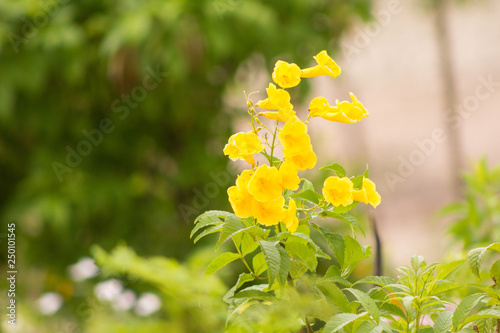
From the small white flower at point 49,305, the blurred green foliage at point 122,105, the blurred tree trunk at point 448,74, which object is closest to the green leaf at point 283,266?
the blurred green foliage at point 122,105

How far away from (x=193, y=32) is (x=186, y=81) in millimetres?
297

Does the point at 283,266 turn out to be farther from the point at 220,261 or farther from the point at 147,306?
the point at 147,306

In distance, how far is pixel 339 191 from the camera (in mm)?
460

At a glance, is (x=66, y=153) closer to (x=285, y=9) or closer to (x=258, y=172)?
(x=285, y=9)

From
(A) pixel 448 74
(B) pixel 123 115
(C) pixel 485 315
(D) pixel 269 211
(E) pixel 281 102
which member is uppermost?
(A) pixel 448 74

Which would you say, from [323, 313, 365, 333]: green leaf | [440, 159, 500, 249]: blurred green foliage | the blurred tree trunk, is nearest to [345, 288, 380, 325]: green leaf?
[323, 313, 365, 333]: green leaf

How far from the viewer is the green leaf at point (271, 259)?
0.42 meters

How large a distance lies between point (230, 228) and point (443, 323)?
19 cm

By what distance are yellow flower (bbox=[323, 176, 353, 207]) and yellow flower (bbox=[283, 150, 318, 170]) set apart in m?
0.02

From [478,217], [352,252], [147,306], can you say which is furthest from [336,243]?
[147,306]

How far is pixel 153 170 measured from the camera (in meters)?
2.33

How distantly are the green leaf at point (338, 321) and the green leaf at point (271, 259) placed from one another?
0.17ft

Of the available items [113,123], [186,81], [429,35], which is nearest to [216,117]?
[186,81]

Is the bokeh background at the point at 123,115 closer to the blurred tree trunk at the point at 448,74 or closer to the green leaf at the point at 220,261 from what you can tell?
the green leaf at the point at 220,261
